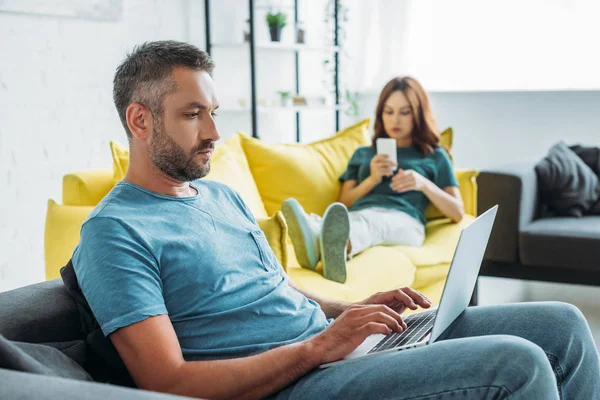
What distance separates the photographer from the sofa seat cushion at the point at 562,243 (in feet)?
10.8

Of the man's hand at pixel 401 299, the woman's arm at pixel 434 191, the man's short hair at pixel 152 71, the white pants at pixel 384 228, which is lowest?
the white pants at pixel 384 228

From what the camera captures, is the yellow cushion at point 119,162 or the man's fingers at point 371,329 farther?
the yellow cushion at point 119,162

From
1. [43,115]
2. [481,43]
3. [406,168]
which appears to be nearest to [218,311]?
[406,168]

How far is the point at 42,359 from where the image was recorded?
1188mm

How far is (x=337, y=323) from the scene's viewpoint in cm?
129

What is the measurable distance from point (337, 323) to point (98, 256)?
41 cm

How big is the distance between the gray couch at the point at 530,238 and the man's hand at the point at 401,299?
6.54 feet

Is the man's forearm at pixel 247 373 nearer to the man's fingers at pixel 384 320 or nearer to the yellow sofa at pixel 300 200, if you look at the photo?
the man's fingers at pixel 384 320

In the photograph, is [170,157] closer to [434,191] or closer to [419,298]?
[419,298]

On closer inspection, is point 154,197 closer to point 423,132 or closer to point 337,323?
point 337,323

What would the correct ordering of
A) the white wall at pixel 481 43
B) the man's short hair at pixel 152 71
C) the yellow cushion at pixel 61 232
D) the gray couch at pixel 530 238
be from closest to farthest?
the man's short hair at pixel 152 71 → the yellow cushion at pixel 61 232 → the gray couch at pixel 530 238 → the white wall at pixel 481 43

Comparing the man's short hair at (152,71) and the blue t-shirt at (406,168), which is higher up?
the man's short hair at (152,71)

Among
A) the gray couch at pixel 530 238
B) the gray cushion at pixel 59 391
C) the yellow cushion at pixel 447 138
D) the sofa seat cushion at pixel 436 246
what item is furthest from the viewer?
the yellow cushion at pixel 447 138

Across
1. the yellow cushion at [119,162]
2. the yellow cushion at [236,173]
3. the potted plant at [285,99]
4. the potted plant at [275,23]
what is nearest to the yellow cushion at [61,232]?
the yellow cushion at [119,162]
